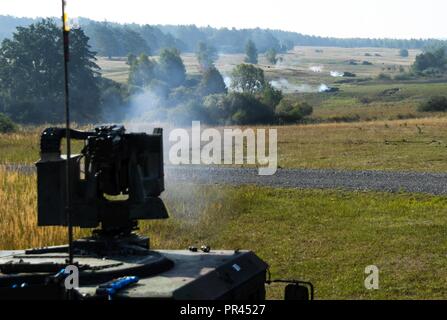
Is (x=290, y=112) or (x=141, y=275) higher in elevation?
(x=141, y=275)

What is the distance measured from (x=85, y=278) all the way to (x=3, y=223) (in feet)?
34.7

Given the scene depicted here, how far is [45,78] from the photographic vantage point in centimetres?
6750

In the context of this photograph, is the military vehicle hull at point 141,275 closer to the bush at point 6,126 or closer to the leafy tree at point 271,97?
the bush at point 6,126

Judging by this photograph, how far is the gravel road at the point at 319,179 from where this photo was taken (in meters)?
25.5

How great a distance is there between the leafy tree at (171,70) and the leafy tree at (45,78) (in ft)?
47.4

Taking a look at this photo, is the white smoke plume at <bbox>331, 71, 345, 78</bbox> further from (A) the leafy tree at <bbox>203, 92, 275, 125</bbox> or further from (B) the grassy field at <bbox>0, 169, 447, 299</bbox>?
(B) the grassy field at <bbox>0, 169, 447, 299</bbox>

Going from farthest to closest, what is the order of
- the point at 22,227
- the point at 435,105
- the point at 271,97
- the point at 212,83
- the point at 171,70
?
1. the point at 171,70
2. the point at 212,83
3. the point at 435,105
4. the point at 271,97
5. the point at 22,227

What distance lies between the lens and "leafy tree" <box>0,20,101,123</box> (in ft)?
216

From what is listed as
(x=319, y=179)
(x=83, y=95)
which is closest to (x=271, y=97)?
(x=83, y=95)

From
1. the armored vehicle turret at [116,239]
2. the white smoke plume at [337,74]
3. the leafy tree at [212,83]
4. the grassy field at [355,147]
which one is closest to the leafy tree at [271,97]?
the leafy tree at [212,83]

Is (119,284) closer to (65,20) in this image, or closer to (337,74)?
(65,20)

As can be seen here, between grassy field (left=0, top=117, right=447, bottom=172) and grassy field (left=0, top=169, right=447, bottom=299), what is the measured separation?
8.10 meters

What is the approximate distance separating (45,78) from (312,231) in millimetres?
51774

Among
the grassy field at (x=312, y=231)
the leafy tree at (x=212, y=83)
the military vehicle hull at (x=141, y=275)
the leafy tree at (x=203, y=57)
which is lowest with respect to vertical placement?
the grassy field at (x=312, y=231)
